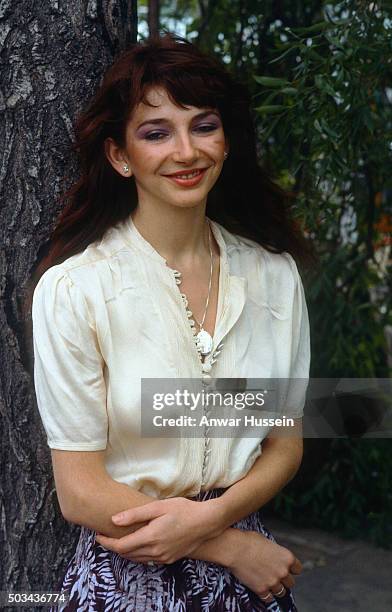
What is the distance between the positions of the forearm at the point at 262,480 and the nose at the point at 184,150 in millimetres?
620

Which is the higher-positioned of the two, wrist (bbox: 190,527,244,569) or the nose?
the nose

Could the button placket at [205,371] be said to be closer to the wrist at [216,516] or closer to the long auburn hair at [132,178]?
the wrist at [216,516]

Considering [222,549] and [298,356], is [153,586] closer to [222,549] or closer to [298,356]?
[222,549]

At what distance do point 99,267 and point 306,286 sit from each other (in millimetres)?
1543

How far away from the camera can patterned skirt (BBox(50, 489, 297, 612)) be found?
1.63 m

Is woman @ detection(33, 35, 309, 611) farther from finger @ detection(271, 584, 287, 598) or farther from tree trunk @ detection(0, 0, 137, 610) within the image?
tree trunk @ detection(0, 0, 137, 610)

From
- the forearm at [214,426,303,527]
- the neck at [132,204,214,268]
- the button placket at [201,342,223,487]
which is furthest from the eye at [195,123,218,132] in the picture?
the forearm at [214,426,303,527]

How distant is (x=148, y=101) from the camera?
5.28ft

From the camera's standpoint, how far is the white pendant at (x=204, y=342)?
165 centimetres

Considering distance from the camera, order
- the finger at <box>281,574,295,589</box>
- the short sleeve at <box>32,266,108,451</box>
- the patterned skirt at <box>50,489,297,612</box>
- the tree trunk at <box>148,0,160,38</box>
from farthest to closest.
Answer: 1. the tree trunk at <box>148,0,160,38</box>
2. the finger at <box>281,574,295,589</box>
3. the patterned skirt at <box>50,489,297,612</box>
4. the short sleeve at <box>32,266,108,451</box>

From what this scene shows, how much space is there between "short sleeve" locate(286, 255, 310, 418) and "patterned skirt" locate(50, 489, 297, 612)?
10.2 inches

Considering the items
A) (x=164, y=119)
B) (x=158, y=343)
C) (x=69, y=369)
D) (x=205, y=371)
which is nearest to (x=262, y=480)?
(x=205, y=371)

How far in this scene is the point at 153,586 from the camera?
1.63 m
